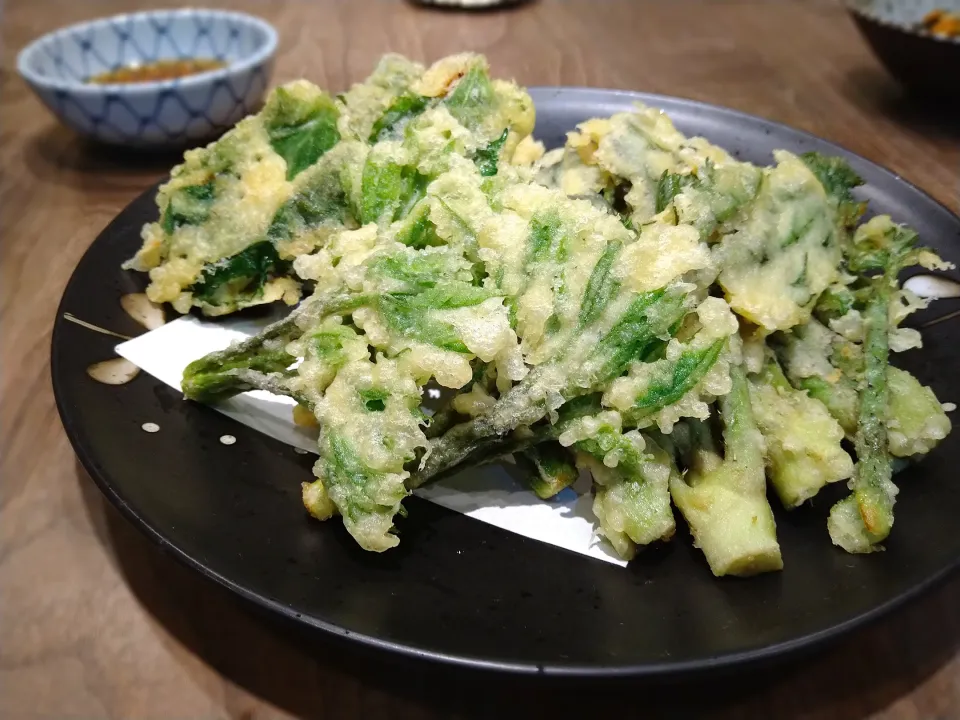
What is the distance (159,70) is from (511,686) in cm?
281

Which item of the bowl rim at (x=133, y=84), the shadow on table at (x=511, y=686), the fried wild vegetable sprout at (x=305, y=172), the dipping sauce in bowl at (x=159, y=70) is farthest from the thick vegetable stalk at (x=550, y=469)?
the dipping sauce in bowl at (x=159, y=70)

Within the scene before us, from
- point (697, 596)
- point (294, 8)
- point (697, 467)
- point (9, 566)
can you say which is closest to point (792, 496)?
point (697, 467)

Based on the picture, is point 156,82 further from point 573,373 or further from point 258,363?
point 573,373

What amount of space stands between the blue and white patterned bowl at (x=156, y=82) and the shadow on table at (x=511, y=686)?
5.96ft

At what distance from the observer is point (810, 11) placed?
14.4 ft

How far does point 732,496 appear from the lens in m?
1.20

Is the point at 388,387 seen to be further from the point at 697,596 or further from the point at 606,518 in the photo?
the point at 697,596

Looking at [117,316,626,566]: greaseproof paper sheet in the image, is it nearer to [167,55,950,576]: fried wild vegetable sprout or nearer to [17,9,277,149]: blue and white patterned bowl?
[167,55,950,576]: fried wild vegetable sprout

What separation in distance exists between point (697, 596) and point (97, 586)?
105cm

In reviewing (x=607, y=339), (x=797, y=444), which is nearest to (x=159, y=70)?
(x=607, y=339)

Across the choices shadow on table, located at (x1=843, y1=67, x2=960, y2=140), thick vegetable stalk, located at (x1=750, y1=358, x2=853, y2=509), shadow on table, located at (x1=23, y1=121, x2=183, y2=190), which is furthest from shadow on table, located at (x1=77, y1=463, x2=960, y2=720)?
shadow on table, located at (x1=843, y1=67, x2=960, y2=140)

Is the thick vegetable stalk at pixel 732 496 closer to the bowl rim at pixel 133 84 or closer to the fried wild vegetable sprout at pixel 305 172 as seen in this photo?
the fried wild vegetable sprout at pixel 305 172

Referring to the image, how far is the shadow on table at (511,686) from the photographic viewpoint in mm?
1165

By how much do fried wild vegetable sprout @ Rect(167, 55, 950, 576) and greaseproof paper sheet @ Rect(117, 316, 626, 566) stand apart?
0.04 m
